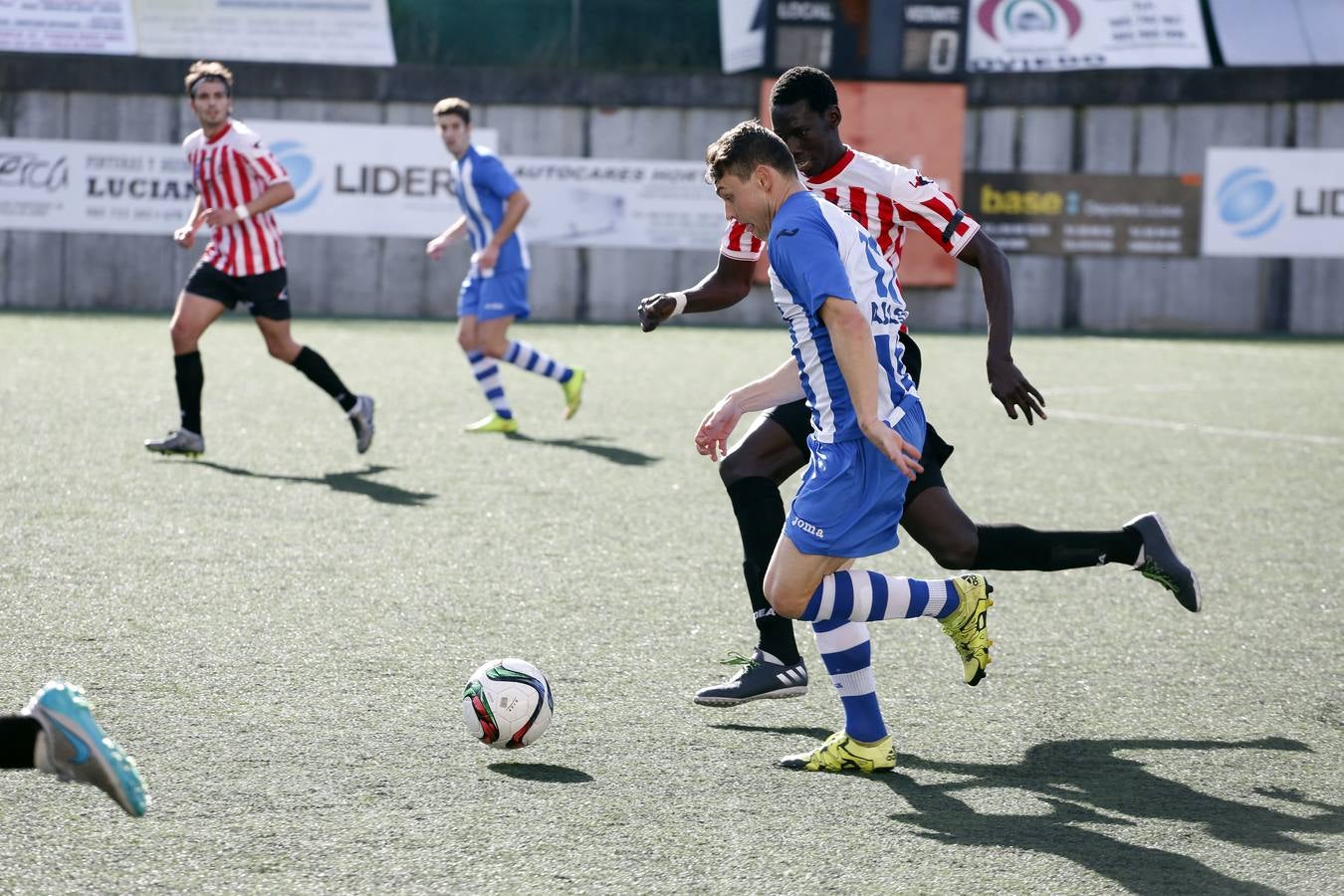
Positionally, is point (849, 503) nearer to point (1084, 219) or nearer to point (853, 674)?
point (853, 674)

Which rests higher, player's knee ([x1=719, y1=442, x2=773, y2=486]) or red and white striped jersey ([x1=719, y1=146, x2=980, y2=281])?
red and white striped jersey ([x1=719, y1=146, x2=980, y2=281])

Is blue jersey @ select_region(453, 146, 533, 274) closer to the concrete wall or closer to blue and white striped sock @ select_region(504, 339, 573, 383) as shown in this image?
blue and white striped sock @ select_region(504, 339, 573, 383)

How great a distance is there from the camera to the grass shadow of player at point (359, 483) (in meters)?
7.45

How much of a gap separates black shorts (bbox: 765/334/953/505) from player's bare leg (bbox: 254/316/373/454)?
4248mm

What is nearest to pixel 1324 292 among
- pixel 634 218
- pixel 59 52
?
pixel 634 218

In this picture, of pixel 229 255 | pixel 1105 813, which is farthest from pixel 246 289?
pixel 1105 813

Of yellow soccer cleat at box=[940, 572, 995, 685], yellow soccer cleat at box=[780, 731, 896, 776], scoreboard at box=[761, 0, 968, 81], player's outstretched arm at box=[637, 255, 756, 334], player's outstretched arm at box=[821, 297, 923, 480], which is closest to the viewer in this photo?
player's outstretched arm at box=[821, 297, 923, 480]

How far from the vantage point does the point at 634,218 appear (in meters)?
19.6

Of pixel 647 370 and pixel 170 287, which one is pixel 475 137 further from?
pixel 647 370

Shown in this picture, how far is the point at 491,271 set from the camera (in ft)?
32.6

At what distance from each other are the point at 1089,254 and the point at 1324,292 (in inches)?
110

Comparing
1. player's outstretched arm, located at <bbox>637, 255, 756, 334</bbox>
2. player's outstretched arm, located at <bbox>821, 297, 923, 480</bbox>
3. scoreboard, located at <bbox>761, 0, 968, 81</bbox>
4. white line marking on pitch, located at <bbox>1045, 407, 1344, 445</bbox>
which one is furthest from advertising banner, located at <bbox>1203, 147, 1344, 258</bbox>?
player's outstretched arm, located at <bbox>821, 297, 923, 480</bbox>

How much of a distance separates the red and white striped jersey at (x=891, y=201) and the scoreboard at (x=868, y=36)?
15.2m

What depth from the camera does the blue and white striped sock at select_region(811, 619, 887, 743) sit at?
12.5 feet
